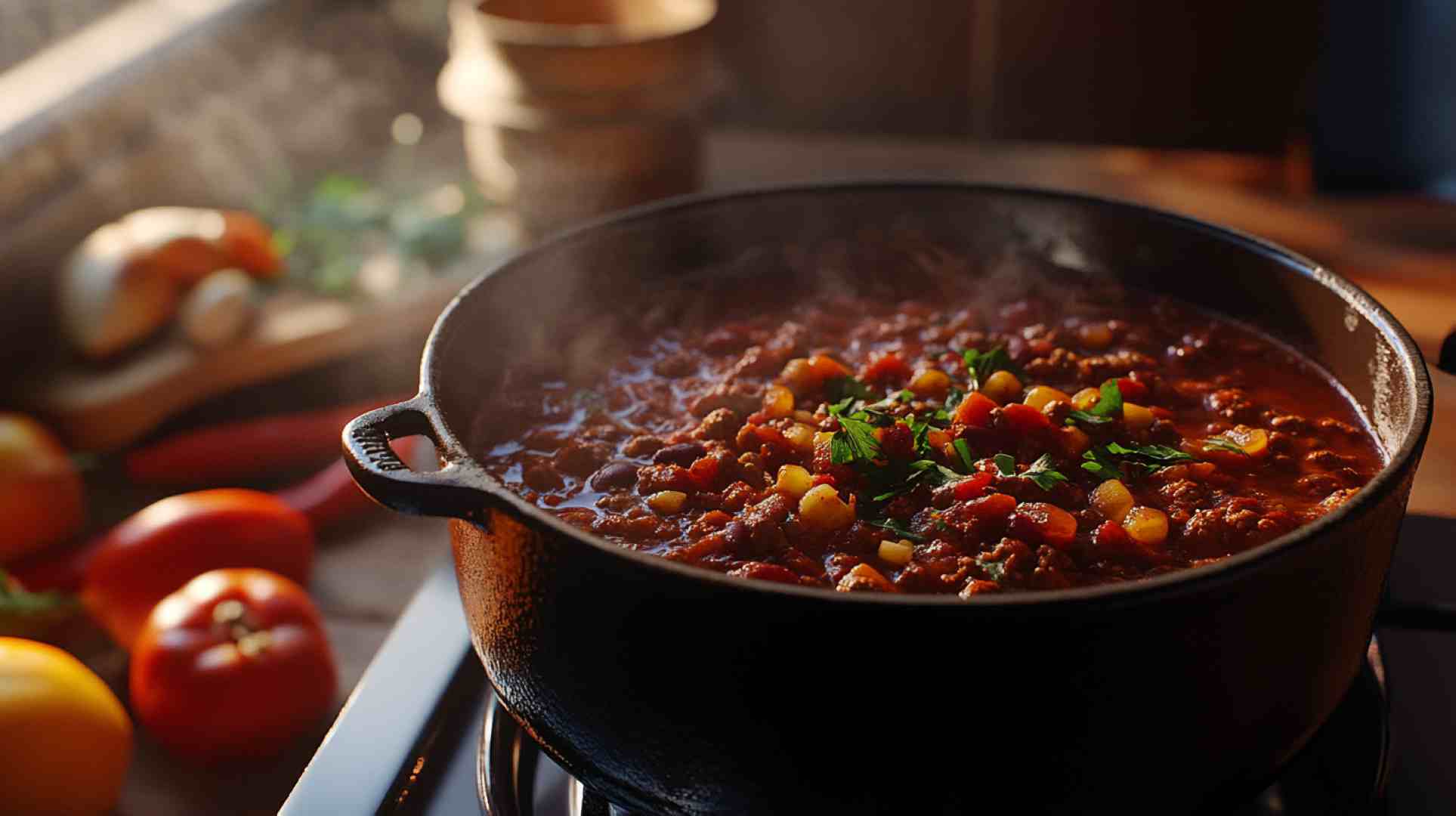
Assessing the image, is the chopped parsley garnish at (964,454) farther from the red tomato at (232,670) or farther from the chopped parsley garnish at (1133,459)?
the red tomato at (232,670)

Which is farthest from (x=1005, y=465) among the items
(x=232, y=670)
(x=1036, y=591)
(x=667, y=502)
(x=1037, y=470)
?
(x=232, y=670)

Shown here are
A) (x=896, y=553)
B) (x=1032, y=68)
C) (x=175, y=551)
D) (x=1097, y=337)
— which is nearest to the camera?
(x=896, y=553)

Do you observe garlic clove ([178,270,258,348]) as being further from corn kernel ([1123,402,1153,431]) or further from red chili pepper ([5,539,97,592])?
corn kernel ([1123,402,1153,431])

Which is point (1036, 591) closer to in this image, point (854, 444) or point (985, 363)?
point (854, 444)

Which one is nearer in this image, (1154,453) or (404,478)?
(404,478)

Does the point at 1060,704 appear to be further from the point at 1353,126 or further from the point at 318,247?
the point at 1353,126

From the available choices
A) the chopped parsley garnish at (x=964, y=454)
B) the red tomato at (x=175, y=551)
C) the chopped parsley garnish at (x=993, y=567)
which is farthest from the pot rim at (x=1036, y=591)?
the red tomato at (x=175, y=551)

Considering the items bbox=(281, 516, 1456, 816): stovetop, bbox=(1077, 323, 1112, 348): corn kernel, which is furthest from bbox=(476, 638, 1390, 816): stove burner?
bbox=(1077, 323, 1112, 348): corn kernel
